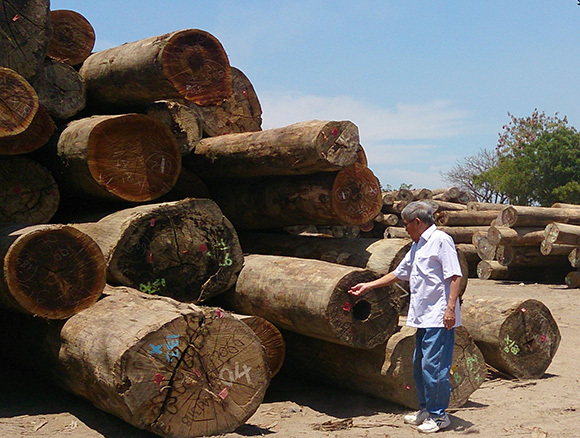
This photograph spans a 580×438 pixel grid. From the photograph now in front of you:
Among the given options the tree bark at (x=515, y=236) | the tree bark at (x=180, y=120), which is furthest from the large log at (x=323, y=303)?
the tree bark at (x=515, y=236)

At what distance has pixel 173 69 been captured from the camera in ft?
21.3

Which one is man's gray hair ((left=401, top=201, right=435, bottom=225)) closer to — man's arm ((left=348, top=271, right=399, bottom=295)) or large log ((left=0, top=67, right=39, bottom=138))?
man's arm ((left=348, top=271, right=399, bottom=295))

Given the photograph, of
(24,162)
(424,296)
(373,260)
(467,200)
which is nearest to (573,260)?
(467,200)

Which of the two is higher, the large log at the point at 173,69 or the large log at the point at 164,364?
the large log at the point at 173,69

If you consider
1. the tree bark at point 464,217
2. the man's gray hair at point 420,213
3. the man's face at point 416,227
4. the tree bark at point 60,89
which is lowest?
the tree bark at point 464,217

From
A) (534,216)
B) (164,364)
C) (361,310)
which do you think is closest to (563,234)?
(534,216)

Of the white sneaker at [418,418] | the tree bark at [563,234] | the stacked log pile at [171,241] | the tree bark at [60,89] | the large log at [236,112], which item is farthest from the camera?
the tree bark at [563,234]

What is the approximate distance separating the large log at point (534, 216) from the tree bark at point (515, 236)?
18 cm

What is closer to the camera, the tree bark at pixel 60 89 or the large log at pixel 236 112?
the tree bark at pixel 60 89

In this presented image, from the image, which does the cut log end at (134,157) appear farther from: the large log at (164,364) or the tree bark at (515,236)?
the tree bark at (515,236)

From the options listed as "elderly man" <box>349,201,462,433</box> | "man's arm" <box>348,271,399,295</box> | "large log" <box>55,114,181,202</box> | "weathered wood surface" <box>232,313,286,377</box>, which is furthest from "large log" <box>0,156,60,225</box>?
"elderly man" <box>349,201,462,433</box>

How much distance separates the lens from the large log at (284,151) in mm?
6641

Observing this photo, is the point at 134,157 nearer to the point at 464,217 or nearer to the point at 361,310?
the point at 361,310

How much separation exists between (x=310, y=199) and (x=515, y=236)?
34.6ft
